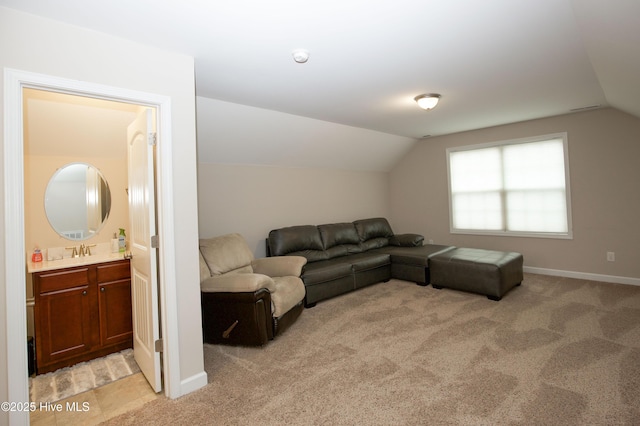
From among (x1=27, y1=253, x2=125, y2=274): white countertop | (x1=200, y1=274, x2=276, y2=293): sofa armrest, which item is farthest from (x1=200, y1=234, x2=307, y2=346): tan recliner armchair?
(x1=27, y1=253, x2=125, y2=274): white countertop

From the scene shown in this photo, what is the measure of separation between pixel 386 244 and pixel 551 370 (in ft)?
11.3

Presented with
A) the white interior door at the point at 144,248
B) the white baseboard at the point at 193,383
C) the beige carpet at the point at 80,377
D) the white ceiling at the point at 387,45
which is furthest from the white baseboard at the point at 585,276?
the beige carpet at the point at 80,377

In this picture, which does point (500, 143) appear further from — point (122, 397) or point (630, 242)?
point (122, 397)

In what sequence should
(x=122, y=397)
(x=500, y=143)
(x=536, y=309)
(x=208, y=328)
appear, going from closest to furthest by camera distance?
(x=122, y=397)
(x=208, y=328)
(x=536, y=309)
(x=500, y=143)

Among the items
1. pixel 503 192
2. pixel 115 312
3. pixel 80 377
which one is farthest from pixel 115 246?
pixel 503 192

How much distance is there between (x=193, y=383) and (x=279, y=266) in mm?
1618

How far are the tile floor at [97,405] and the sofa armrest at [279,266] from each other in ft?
5.20

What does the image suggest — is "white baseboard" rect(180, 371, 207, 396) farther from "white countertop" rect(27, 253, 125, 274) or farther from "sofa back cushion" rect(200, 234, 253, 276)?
"white countertop" rect(27, 253, 125, 274)

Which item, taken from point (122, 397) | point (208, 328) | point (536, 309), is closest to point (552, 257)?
point (536, 309)

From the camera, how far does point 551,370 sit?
228 centimetres

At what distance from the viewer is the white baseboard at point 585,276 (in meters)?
4.19

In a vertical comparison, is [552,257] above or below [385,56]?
below

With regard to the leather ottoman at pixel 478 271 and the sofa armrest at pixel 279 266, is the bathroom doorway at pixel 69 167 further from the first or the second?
the leather ottoman at pixel 478 271

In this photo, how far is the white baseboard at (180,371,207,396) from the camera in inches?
85.7
